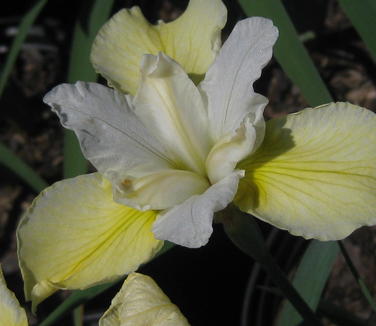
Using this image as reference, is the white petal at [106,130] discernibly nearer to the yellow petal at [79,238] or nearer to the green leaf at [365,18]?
the yellow petal at [79,238]

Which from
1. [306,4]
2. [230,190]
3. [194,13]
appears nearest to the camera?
[230,190]

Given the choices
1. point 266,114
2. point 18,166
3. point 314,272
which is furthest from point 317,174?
point 266,114

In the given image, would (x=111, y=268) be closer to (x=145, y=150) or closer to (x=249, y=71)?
(x=145, y=150)

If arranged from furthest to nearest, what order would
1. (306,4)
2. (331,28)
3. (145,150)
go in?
1. (331,28)
2. (306,4)
3. (145,150)

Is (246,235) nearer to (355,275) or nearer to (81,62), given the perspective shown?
(355,275)

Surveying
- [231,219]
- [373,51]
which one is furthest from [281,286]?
[373,51]

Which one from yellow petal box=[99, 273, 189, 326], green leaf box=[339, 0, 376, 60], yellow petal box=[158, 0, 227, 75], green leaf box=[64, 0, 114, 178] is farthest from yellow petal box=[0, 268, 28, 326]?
green leaf box=[339, 0, 376, 60]
